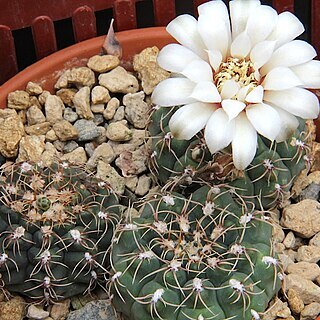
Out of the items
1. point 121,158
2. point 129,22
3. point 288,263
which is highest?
point 129,22

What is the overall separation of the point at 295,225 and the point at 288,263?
8cm

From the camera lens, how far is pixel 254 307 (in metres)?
1.15

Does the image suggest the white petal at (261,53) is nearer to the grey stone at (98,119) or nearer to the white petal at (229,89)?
the white petal at (229,89)

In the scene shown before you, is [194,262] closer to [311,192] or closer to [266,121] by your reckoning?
[266,121]

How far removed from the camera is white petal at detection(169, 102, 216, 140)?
1143 millimetres

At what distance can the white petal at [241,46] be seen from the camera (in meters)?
1.19

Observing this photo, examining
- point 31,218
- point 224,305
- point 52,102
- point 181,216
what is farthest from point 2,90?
point 224,305

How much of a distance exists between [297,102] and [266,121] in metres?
0.06

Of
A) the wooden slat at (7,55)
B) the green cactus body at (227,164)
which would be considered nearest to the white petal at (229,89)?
the green cactus body at (227,164)

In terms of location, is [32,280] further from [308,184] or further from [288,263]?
[308,184]

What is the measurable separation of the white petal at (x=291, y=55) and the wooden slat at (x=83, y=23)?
58 centimetres

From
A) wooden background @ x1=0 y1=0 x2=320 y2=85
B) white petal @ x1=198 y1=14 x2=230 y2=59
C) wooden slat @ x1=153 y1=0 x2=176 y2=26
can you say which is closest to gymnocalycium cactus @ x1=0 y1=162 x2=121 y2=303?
white petal @ x1=198 y1=14 x2=230 y2=59

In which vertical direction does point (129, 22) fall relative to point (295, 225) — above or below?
above

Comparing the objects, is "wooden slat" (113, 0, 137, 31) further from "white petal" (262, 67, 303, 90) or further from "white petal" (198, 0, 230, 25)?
"white petal" (262, 67, 303, 90)
